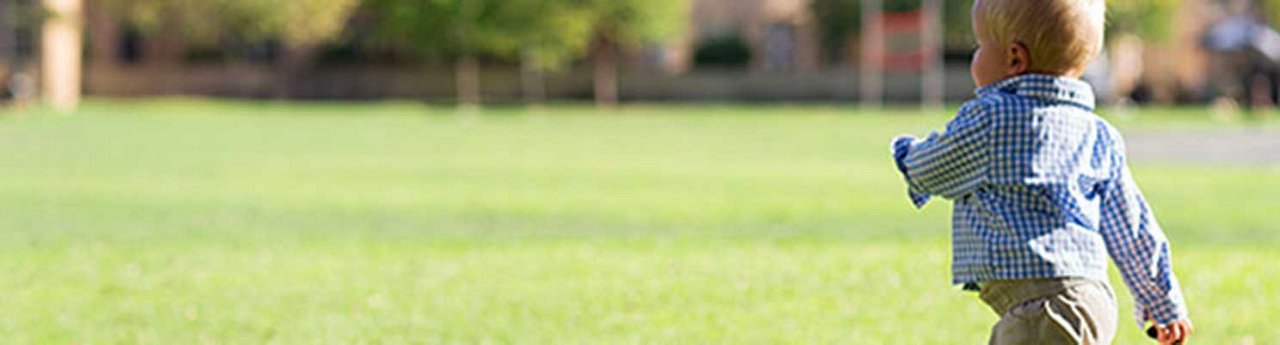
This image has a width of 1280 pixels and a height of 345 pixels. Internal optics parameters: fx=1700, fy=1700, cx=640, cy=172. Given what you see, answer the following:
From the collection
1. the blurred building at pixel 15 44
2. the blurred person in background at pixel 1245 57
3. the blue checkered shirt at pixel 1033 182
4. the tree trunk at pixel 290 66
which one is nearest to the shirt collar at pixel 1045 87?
the blue checkered shirt at pixel 1033 182

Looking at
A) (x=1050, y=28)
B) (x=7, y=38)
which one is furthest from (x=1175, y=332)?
(x=7, y=38)

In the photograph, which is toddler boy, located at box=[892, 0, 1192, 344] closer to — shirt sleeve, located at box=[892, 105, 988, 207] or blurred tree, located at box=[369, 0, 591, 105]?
shirt sleeve, located at box=[892, 105, 988, 207]

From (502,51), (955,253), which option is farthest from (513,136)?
(955,253)

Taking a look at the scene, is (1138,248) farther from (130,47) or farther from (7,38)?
(130,47)

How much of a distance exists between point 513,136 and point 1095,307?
33.5 meters

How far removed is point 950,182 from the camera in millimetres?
3508

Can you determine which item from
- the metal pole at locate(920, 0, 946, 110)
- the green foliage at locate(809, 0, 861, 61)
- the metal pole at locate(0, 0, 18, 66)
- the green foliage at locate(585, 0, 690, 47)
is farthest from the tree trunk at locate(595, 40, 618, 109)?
the metal pole at locate(0, 0, 18, 66)

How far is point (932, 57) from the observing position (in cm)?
6047

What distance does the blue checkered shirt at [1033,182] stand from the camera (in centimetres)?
342

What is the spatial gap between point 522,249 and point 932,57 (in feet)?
166

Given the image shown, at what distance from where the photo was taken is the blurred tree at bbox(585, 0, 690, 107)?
201 ft

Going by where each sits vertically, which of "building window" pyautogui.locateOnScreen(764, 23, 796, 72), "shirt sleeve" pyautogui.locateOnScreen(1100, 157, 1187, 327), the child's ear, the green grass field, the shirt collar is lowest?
"building window" pyautogui.locateOnScreen(764, 23, 796, 72)

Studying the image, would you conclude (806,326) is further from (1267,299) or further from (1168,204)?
(1168,204)

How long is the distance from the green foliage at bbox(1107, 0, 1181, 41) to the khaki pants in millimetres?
61674
